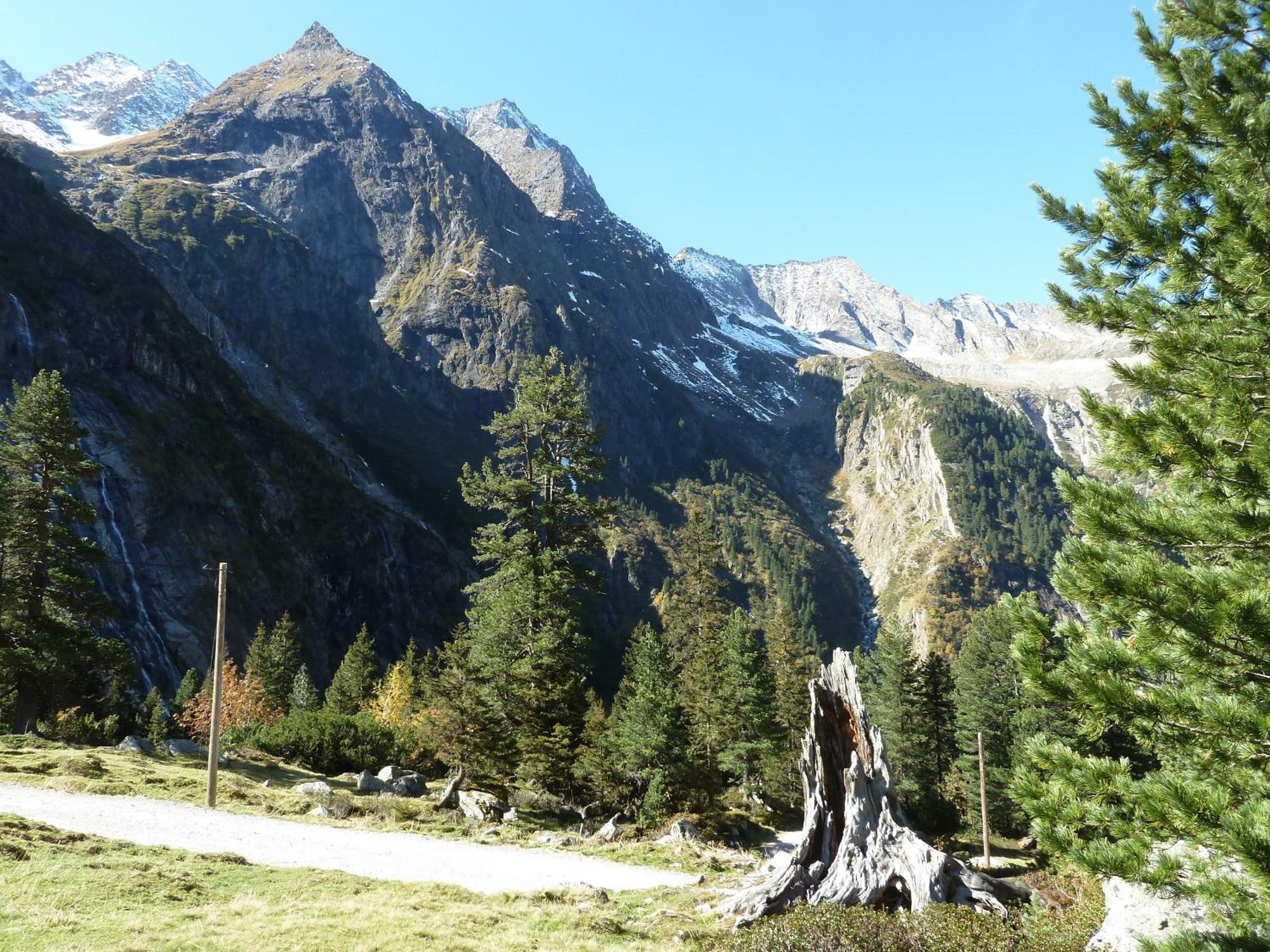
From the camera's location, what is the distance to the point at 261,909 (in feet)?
35.4

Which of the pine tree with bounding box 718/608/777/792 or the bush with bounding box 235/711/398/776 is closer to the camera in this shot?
the bush with bounding box 235/711/398/776

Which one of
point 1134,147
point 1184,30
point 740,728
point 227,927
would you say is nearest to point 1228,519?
point 1134,147

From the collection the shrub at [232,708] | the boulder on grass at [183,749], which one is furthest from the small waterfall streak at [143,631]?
the boulder on grass at [183,749]

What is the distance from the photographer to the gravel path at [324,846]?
1485cm

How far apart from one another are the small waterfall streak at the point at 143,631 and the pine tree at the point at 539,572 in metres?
60.4

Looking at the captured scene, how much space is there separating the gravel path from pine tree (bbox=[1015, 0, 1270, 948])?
11.8 meters

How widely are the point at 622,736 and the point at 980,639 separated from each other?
111 ft

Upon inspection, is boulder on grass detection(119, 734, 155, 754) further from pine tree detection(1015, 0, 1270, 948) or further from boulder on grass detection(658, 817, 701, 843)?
pine tree detection(1015, 0, 1270, 948)

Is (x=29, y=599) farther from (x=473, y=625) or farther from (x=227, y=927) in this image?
(x=227, y=927)

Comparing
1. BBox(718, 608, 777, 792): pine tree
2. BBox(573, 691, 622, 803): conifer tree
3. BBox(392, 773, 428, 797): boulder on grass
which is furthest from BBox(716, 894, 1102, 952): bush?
BBox(718, 608, 777, 792): pine tree

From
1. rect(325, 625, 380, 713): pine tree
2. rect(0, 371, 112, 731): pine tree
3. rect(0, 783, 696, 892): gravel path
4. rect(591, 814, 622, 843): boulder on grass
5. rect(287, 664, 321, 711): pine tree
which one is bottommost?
rect(287, 664, 321, 711): pine tree

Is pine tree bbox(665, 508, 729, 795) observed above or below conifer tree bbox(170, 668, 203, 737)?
above

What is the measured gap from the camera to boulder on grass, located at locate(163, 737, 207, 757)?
30.1 metres

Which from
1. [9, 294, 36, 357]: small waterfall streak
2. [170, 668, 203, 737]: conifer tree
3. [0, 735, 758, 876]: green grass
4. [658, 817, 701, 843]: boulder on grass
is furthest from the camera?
[9, 294, 36, 357]: small waterfall streak
